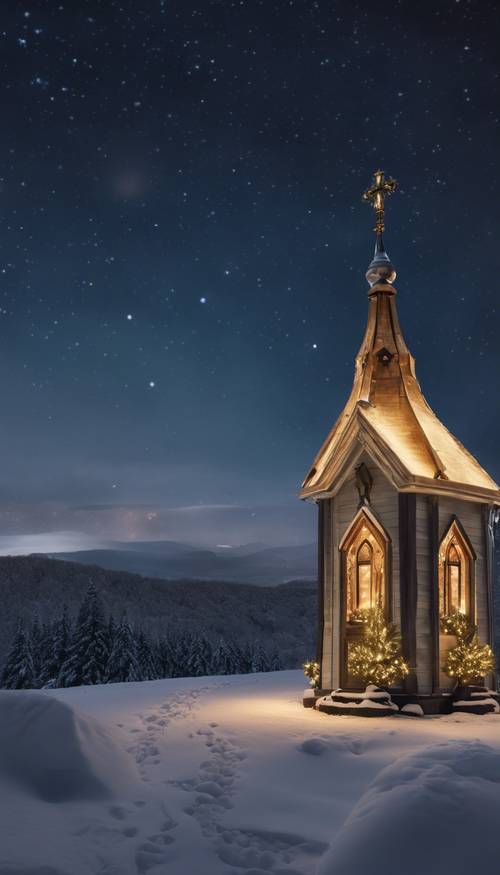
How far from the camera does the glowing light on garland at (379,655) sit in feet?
48.1

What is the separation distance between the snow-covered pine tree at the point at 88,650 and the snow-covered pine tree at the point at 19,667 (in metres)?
2.60

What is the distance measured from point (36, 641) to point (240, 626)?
49.8 m

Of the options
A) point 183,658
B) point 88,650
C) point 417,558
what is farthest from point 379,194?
point 183,658

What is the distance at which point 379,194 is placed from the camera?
1894 centimetres

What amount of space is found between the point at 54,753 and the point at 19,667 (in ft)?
127

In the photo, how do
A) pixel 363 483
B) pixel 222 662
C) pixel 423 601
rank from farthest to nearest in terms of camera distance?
pixel 222 662, pixel 363 483, pixel 423 601

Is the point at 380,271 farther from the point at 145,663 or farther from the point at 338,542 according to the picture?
the point at 145,663

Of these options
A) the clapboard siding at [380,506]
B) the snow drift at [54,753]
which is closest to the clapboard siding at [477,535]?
the clapboard siding at [380,506]

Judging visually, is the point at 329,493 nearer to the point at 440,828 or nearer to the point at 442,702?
the point at 442,702

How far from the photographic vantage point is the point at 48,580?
104m

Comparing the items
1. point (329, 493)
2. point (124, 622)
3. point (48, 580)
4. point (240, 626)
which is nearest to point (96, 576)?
point (48, 580)

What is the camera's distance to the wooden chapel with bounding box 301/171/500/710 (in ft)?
49.9

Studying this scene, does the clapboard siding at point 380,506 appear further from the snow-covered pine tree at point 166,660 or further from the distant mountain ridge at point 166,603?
the distant mountain ridge at point 166,603

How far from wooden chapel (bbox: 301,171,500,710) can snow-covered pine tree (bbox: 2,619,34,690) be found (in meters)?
30.8
